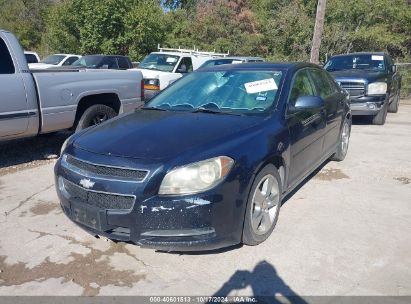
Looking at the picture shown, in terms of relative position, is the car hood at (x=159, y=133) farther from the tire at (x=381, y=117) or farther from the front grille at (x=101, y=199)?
Result: the tire at (x=381, y=117)

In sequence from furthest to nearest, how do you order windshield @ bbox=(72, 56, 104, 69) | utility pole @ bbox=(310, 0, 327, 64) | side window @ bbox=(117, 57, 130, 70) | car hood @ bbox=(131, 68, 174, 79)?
1. side window @ bbox=(117, 57, 130, 70)
2. windshield @ bbox=(72, 56, 104, 69)
3. utility pole @ bbox=(310, 0, 327, 64)
4. car hood @ bbox=(131, 68, 174, 79)

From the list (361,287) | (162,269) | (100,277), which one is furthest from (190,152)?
(361,287)

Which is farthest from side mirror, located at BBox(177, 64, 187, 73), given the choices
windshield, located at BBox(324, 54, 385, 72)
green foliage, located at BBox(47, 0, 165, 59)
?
green foliage, located at BBox(47, 0, 165, 59)

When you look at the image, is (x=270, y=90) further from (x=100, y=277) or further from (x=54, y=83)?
(x=54, y=83)

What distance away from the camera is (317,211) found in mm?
4508

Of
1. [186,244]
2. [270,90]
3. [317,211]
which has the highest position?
[270,90]

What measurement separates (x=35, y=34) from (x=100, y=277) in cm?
3791

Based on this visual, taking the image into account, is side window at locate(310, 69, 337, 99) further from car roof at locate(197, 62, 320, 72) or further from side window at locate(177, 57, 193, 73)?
side window at locate(177, 57, 193, 73)

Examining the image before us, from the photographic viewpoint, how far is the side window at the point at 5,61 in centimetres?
566

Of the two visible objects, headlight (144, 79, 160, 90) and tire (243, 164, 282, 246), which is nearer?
tire (243, 164, 282, 246)

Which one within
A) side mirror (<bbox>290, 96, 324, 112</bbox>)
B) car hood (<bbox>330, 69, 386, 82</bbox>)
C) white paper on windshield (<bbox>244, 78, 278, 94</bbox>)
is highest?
white paper on windshield (<bbox>244, 78, 278, 94</bbox>)

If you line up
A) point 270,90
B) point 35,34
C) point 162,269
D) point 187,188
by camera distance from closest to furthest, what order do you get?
point 187,188 → point 162,269 → point 270,90 → point 35,34

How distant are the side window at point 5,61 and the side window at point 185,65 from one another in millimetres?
8105

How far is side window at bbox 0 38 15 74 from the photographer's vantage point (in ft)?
18.6
